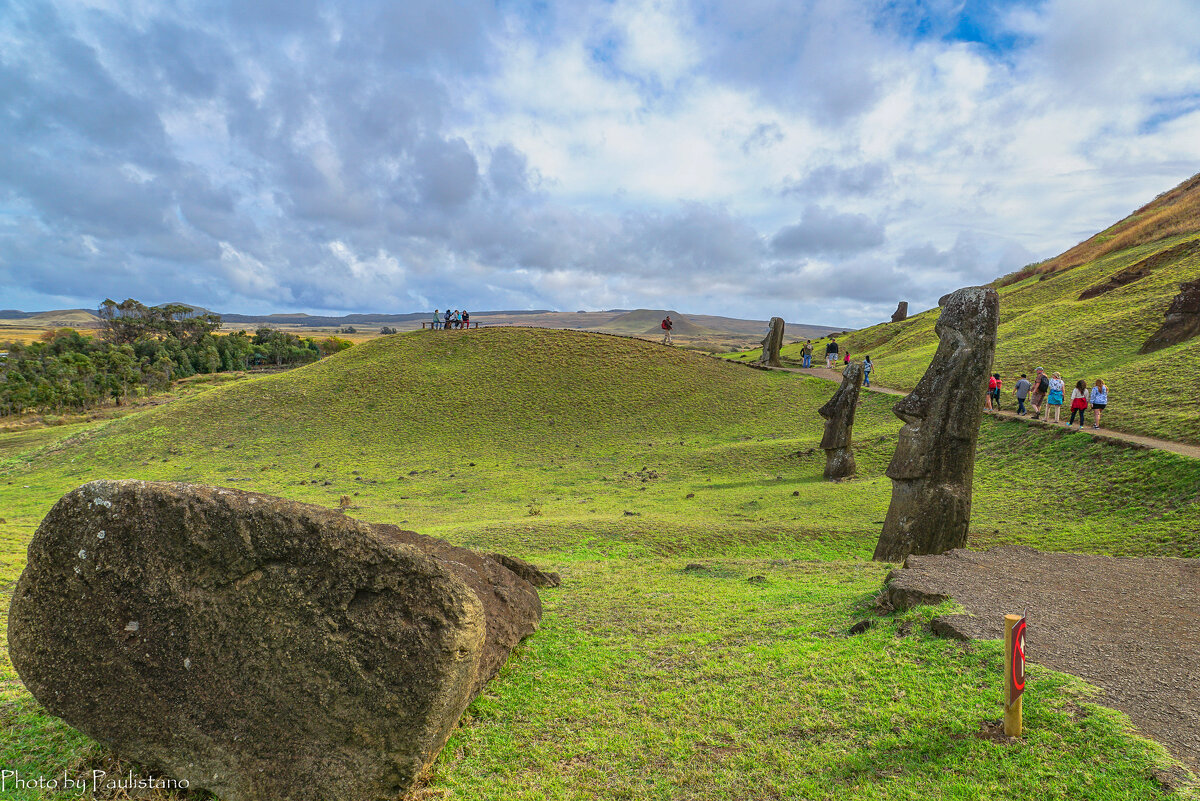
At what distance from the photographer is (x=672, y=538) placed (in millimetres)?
16359

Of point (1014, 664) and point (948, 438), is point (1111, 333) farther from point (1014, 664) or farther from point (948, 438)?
point (1014, 664)

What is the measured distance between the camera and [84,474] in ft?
95.3

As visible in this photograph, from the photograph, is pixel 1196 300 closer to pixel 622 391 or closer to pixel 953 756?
pixel 622 391

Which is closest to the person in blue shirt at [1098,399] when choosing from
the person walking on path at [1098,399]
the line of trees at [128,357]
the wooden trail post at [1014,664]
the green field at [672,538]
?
the person walking on path at [1098,399]

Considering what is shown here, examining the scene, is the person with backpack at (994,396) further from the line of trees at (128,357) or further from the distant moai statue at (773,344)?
the line of trees at (128,357)

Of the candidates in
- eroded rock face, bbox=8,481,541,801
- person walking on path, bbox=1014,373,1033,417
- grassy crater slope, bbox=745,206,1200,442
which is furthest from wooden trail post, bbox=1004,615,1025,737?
person walking on path, bbox=1014,373,1033,417

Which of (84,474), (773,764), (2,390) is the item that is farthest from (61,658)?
(2,390)

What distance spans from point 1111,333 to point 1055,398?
15.1 m

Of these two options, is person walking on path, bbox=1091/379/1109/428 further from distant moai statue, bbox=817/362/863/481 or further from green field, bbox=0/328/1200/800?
distant moai statue, bbox=817/362/863/481

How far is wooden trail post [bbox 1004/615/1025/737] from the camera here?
5.00 m

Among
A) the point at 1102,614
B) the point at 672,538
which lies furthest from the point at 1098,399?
the point at 1102,614

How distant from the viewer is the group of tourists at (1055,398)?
20641 millimetres

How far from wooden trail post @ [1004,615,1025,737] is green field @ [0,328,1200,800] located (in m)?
0.37

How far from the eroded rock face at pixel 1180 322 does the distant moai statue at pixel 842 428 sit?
1682 cm
